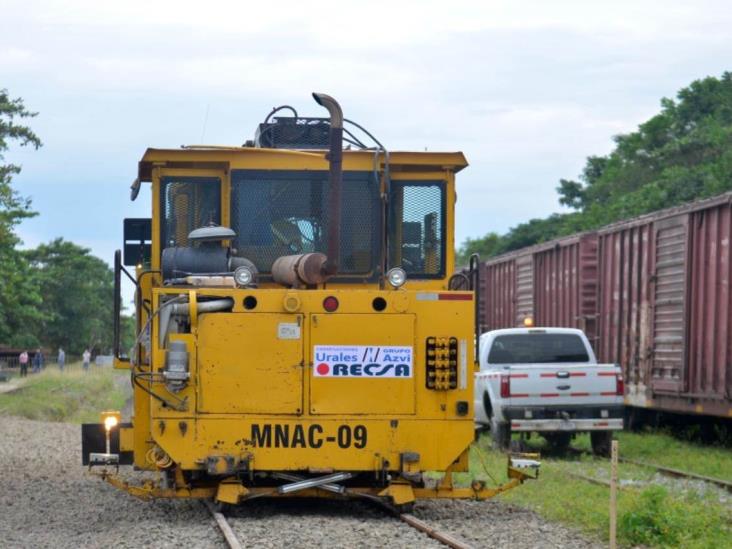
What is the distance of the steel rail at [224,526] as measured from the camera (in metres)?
9.25

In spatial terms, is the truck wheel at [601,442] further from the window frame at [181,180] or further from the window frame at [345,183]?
the window frame at [181,180]

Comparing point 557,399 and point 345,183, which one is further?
point 557,399

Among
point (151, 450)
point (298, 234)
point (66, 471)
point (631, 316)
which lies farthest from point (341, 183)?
point (631, 316)

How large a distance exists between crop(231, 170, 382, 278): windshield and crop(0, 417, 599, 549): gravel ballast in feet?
6.67

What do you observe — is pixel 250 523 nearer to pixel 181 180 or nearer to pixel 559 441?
pixel 181 180

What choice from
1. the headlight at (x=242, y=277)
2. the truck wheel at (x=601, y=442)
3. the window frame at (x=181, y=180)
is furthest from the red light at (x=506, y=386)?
the headlight at (x=242, y=277)

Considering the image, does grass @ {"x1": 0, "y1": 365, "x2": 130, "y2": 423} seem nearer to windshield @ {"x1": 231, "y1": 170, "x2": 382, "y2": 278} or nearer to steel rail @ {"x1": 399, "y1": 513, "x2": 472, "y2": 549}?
windshield @ {"x1": 231, "y1": 170, "x2": 382, "y2": 278}

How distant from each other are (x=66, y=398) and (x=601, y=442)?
86.7 feet

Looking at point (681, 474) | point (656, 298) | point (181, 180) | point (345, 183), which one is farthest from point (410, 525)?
point (656, 298)

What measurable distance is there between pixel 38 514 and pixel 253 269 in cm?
325

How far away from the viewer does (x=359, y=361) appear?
413 inches

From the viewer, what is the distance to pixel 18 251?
4644 cm

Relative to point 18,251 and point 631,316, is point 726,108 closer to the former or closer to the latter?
point 18,251

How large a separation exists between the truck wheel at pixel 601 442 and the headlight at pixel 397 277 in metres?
8.89
